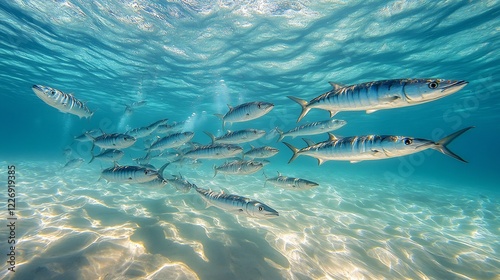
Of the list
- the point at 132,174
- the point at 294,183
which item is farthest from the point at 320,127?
the point at 132,174

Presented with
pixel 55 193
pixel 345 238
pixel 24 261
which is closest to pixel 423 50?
pixel 345 238

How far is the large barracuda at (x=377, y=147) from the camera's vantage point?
282 cm

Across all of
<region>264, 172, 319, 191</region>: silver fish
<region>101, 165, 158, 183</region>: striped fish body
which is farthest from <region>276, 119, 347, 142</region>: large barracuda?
<region>101, 165, 158, 183</region>: striped fish body

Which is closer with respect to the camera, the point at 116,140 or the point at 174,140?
the point at 116,140

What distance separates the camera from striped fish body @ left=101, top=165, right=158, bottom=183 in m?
4.95

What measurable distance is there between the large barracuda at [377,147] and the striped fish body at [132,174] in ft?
11.7

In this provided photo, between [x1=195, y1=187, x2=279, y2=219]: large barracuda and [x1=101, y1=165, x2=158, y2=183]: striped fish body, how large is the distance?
1.33 m

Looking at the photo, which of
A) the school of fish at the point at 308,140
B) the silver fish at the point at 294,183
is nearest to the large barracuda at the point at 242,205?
the school of fish at the point at 308,140

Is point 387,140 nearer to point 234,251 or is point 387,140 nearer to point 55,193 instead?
point 234,251

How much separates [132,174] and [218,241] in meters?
2.72

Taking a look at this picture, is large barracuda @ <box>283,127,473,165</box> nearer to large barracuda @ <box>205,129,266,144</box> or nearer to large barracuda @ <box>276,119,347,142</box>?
large barracuda @ <box>205,129,266,144</box>

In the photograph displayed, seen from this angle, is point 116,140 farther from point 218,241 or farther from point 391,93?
point 391,93

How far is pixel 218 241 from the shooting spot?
232 inches

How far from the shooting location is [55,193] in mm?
9609
